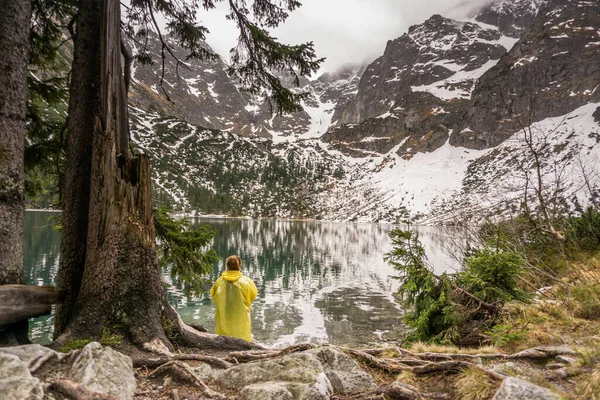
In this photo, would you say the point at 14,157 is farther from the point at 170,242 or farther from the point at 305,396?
the point at 305,396

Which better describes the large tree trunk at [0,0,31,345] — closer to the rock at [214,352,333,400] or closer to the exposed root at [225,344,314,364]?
the exposed root at [225,344,314,364]

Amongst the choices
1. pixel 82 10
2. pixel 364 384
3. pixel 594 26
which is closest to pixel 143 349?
pixel 364 384

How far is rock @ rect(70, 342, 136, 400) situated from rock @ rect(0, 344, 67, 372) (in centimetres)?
24

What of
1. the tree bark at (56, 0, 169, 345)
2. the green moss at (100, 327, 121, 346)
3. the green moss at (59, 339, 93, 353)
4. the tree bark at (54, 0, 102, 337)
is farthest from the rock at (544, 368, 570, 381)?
the tree bark at (54, 0, 102, 337)

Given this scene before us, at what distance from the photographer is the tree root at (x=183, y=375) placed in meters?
3.00

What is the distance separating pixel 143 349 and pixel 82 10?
4.95 m

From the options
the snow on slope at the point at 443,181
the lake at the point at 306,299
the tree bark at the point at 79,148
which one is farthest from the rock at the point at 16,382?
the snow on slope at the point at 443,181

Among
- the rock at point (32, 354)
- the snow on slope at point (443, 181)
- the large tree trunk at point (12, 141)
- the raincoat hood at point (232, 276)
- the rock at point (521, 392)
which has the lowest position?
the rock at point (521, 392)

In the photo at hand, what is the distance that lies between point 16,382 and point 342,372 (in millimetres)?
2567

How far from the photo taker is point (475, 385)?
289 centimetres

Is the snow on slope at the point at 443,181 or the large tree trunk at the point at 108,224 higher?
the snow on slope at the point at 443,181

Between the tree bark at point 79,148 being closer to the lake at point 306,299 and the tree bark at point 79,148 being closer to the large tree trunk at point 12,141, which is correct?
the large tree trunk at point 12,141

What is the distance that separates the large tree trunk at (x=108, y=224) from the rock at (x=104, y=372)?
1094mm

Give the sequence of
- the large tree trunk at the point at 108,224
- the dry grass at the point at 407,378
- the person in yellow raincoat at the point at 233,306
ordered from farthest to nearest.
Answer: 1. the person in yellow raincoat at the point at 233,306
2. the large tree trunk at the point at 108,224
3. the dry grass at the point at 407,378
